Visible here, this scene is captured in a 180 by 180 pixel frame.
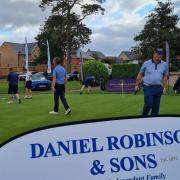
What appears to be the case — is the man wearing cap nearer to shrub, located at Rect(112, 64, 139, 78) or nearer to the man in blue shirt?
the man in blue shirt

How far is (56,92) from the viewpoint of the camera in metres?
14.9

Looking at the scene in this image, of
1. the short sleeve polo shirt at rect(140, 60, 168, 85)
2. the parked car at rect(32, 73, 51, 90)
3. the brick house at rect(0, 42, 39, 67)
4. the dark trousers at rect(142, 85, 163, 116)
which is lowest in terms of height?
the parked car at rect(32, 73, 51, 90)

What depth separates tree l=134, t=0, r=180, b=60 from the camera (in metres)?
66.8

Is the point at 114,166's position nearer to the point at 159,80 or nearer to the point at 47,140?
the point at 47,140

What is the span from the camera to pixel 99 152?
311 centimetres

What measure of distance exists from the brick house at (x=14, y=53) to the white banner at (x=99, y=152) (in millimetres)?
107819

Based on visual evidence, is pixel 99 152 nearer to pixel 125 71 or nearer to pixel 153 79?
pixel 153 79

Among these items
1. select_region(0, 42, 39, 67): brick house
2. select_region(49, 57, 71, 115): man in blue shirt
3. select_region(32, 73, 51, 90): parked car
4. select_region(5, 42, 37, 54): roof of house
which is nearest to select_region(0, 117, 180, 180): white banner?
select_region(49, 57, 71, 115): man in blue shirt

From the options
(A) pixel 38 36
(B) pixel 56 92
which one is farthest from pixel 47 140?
(A) pixel 38 36

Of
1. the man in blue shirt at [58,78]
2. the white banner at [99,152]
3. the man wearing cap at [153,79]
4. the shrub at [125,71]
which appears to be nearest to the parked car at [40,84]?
the shrub at [125,71]

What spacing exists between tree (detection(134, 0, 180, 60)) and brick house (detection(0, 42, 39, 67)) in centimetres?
4617

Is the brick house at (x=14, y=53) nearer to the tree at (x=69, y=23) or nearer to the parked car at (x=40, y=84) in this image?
the tree at (x=69, y=23)

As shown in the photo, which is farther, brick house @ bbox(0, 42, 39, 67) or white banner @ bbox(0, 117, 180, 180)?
brick house @ bbox(0, 42, 39, 67)

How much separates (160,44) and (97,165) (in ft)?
211
